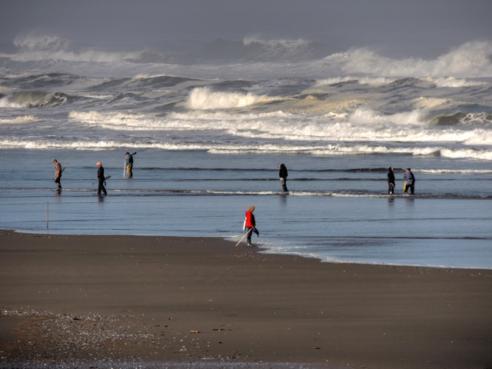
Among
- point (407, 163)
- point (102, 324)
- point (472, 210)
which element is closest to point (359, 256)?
point (102, 324)

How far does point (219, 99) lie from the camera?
282 feet

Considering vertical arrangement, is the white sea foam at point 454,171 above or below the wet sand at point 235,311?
above

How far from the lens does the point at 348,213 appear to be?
69.6 ft

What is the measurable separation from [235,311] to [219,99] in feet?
248

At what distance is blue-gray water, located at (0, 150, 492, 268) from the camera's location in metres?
16.3

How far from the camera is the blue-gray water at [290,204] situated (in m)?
16.3

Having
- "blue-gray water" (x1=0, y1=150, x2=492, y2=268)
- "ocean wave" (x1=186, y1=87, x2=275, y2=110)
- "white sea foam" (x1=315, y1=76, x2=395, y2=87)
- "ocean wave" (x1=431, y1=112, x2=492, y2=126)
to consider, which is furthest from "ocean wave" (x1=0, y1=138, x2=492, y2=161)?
"white sea foam" (x1=315, y1=76, x2=395, y2=87)

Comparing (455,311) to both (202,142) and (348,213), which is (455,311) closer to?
(348,213)

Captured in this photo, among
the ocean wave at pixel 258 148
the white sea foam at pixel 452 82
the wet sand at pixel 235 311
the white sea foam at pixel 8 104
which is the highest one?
the white sea foam at pixel 452 82

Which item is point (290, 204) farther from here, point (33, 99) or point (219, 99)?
point (33, 99)

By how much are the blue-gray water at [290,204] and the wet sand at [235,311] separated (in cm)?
169

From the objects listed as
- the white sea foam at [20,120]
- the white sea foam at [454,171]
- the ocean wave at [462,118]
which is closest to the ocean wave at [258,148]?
the white sea foam at [454,171]

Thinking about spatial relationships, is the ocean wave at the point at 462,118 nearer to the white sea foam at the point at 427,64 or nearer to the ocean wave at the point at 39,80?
the white sea foam at the point at 427,64

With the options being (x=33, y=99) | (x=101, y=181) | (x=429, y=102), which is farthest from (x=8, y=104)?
(x=101, y=181)
